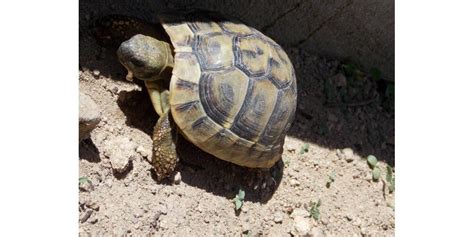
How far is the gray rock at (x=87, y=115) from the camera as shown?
2.86 meters

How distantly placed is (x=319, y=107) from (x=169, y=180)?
1.45 metres

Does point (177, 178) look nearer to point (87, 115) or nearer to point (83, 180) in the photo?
point (83, 180)

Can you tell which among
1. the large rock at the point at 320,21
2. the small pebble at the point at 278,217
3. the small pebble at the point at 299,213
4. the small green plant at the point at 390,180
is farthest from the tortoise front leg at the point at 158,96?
the small green plant at the point at 390,180

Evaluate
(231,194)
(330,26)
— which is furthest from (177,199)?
(330,26)

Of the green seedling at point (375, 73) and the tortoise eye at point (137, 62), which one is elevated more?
the tortoise eye at point (137, 62)

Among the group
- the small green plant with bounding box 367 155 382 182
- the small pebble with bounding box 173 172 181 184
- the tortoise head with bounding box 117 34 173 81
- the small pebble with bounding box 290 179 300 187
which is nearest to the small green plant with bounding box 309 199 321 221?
the small pebble with bounding box 290 179 300 187

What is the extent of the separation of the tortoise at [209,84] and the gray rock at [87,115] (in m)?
0.32

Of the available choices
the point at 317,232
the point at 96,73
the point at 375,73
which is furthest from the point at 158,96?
the point at 375,73

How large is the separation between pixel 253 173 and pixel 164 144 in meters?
0.72

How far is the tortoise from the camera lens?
3.14 m

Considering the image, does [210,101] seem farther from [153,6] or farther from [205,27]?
[153,6]

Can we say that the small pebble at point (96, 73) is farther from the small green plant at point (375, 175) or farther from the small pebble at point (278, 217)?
the small green plant at point (375, 175)

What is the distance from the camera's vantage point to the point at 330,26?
4.25 m

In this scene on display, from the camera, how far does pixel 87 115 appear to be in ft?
9.45
